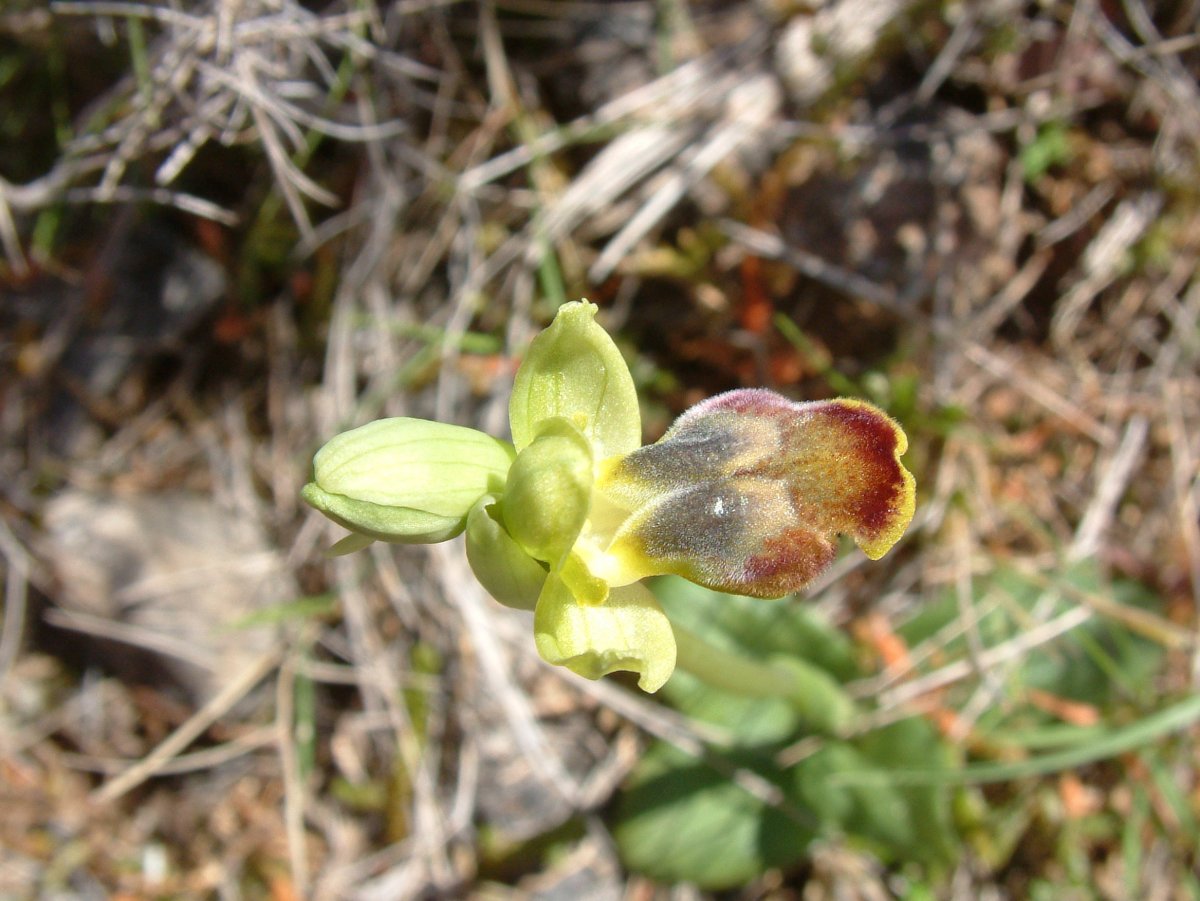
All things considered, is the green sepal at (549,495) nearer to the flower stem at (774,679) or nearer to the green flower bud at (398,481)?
the green flower bud at (398,481)

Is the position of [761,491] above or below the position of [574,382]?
below

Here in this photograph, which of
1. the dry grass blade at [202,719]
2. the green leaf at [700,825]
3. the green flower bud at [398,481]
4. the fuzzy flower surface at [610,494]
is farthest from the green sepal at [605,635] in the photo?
the dry grass blade at [202,719]

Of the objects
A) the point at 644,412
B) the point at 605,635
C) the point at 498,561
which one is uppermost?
the point at 498,561

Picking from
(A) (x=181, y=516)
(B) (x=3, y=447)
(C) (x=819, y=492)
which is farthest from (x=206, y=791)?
(C) (x=819, y=492)

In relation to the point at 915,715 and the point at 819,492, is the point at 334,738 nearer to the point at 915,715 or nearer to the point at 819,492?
the point at 915,715

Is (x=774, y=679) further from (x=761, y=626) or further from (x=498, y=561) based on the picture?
(x=498, y=561)

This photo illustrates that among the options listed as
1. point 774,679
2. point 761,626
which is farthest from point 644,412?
point 774,679
